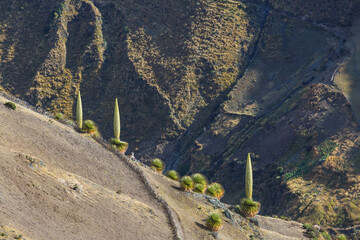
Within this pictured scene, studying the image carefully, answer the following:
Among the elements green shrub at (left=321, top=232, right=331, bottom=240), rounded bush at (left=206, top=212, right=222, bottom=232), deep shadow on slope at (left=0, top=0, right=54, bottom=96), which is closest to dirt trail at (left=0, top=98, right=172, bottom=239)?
rounded bush at (left=206, top=212, right=222, bottom=232)

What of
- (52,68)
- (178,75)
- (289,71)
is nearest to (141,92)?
(178,75)

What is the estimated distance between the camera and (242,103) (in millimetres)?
111375

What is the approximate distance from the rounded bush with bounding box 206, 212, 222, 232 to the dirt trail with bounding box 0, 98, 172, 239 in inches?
171

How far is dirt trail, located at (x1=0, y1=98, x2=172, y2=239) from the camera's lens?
4053 cm

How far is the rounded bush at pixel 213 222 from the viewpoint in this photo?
52.6 m

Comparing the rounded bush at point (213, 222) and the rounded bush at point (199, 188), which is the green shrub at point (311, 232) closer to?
the rounded bush at point (199, 188)

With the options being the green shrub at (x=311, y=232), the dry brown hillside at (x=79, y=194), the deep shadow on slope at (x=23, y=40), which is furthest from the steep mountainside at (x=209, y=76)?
the dry brown hillside at (x=79, y=194)

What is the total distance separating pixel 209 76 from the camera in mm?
116375

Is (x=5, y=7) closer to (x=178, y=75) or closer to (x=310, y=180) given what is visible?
(x=178, y=75)

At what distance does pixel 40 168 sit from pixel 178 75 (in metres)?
71.5

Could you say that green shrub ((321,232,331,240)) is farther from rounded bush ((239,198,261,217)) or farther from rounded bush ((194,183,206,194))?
rounded bush ((194,183,206,194))

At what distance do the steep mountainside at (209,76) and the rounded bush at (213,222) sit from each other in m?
38.5

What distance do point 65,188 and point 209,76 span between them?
242 ft

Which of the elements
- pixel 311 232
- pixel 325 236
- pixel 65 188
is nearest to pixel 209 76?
pixel 325 236
